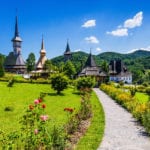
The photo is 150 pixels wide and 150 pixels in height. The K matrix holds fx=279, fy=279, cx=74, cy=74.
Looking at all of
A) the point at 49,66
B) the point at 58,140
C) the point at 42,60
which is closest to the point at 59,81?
the point at 58,140

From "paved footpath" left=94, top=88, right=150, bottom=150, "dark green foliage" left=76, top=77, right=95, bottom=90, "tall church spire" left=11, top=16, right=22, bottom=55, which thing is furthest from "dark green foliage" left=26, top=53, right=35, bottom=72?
"paved footpath" left=94, top=88, right=150, bottom=150

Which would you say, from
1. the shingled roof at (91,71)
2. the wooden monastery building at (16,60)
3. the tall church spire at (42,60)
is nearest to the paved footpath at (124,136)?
the shingled roof at (91,71)

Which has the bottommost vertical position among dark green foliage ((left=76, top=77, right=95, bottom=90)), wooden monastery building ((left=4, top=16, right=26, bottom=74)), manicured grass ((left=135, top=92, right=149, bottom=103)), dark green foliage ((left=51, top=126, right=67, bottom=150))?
manicured grass ((left=135, top=92, right=149, bottom=103))

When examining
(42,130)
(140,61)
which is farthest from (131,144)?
(140,61)

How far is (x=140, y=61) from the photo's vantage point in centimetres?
14138

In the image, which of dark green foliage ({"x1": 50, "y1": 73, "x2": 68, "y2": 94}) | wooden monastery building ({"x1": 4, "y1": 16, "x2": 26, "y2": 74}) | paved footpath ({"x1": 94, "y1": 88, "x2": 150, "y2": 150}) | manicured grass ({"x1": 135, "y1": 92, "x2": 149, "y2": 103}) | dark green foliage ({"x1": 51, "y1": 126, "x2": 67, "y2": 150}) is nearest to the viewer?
dark green foliage ({"x1": 51, "y1": 126, "x2": 67, "y2": 150})

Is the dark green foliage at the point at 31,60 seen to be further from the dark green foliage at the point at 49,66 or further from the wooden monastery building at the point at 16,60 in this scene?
the dark green foliage at the point at 49,66

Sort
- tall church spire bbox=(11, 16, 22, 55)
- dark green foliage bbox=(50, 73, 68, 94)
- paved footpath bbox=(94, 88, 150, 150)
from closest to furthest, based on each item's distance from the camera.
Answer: paved footpath bbox=(94, 88, 150, 150) → dark green foliage bbox=(50, 73, 68, 94) → tall church spire bbox=(11, 16, 22, 55)

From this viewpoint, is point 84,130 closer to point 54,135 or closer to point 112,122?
point 112,122

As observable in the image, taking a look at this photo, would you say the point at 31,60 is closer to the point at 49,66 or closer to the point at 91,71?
the point at 49,66

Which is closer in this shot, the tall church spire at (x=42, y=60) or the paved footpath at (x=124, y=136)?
the paved footpath at (x=124, y=136)

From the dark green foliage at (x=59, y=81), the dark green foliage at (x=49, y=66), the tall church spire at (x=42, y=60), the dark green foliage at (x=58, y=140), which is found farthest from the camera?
the tall church spire at (x=42, y=60)

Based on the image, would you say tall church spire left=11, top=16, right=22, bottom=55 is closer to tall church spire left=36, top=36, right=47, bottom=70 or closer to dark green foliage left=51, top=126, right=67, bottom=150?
tall church spire left=36, top=36, right=47, bottom=70

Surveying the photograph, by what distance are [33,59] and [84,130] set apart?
73.5 metres
